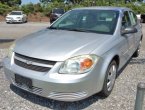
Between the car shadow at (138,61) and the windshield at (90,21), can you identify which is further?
the car shadow at (138,61)

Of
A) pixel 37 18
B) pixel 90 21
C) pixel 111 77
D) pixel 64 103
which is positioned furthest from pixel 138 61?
pixel 37 18

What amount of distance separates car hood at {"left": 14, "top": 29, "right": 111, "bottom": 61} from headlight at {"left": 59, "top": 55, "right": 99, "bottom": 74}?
74 millimetres

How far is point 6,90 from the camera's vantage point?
4594mm

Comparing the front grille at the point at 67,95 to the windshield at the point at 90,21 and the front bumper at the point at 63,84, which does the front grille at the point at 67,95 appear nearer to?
the front bumper at the point at 63,84

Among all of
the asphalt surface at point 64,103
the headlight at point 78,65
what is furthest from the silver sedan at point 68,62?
the asphalt surface at point 64,103

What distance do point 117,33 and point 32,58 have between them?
1.75 metres

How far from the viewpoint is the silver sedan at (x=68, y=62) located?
3.62m

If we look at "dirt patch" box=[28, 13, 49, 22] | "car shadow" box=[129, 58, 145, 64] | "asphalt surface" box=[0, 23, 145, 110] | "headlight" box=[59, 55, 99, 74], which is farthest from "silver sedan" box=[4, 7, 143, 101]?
"dirt patch" box=[28, 13, 49, 22]

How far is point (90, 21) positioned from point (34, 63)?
71.2 inches

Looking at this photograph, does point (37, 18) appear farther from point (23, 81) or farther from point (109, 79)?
point (23, 81)

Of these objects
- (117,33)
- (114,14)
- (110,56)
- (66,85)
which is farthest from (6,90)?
(114,14)

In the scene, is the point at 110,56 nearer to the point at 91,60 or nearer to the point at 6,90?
the point at 91,60

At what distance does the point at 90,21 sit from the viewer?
511 cm

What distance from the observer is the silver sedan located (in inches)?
143
